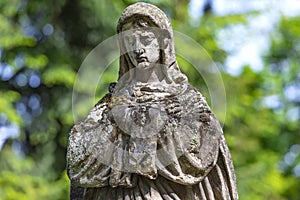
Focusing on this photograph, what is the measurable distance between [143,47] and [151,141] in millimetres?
848

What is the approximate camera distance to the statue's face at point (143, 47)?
7.87m

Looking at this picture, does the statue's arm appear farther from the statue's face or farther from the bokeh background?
the bokeh background

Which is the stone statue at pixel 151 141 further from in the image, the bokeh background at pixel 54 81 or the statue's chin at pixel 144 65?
the bokeh background at pixel 54 81

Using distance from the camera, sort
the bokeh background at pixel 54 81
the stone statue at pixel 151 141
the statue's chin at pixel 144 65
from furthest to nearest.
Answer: the bokeh background at pixel 54 81 → the statue's chin at pixel 144 65 → the stone statue at pixel 151 141

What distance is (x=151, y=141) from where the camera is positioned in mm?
7418

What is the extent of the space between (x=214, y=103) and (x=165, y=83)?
76 centimetres

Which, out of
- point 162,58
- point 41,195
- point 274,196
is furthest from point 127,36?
point 274,196

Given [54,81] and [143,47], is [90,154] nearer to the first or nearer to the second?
[143,47]

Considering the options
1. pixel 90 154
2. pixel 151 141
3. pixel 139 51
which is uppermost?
pixel 139 51

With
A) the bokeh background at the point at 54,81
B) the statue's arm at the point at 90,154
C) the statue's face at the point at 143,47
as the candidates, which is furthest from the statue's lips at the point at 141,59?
the bokeh background at the point at 54,81

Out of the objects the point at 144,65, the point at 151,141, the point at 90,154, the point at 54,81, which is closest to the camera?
the point at 151,141

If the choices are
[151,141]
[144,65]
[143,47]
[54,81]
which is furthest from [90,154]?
[54,81]

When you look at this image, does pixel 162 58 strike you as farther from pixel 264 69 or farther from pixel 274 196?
pixel 264 69

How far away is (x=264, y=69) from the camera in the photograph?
28797 mm
